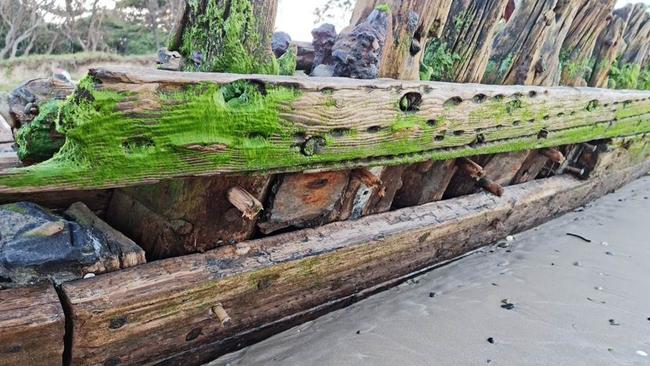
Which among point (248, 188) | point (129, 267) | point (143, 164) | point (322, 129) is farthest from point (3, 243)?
point (322, 129)

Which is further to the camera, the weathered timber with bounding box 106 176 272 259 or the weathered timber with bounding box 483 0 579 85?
the weathered timber with bounding box 483 0 579 85

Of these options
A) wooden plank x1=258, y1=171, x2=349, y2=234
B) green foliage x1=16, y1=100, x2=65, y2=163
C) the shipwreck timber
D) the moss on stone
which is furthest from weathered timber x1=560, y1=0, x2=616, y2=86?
green foliage x1=16, y1=100, x2=65, y2=163

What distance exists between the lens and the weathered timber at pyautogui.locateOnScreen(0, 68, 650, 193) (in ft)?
4.68

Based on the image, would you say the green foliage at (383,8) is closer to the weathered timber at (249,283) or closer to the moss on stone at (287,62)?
the moss on stone at (287,62)

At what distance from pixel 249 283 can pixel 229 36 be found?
0.99m

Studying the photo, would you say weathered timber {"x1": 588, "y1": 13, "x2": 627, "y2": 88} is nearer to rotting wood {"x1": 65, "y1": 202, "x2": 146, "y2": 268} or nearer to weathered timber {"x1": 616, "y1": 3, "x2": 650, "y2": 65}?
weathered timber {"x1": 616, "y1": 3, "x2": 650, "y2": 65}

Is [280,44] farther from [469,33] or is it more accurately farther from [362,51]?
[469,33]

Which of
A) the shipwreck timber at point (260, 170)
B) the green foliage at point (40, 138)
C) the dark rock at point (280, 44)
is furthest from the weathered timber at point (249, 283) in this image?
the dark rock at point (280, 44)

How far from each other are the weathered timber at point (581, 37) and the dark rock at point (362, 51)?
91.3 inches

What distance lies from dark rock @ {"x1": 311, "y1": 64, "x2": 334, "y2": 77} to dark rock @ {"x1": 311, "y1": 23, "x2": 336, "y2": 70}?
16cm

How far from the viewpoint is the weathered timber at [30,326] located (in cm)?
144

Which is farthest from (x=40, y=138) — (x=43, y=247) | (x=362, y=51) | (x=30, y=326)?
(x=362, y=51)

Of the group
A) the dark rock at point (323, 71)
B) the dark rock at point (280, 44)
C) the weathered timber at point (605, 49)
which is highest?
the weathered timber at point (605, 49)

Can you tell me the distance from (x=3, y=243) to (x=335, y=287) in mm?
1495
